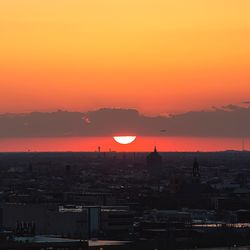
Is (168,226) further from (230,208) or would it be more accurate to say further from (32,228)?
(230,208)

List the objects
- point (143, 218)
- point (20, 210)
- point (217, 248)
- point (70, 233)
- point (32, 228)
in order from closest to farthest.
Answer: point (217, 248), point (32, 228), point (70, 233), point (20, 210), point (143, 218)

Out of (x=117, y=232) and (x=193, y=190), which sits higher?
(x=193, y=190)

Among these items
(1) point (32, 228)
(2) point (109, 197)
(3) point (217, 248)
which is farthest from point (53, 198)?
(3) point (217, 248)

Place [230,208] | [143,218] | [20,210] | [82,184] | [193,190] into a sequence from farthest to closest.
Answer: [82,184] < [193,190] < [230,208] < [143,218] < [20,210]

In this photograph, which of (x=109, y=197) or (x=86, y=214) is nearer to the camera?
(x=86, y=214)

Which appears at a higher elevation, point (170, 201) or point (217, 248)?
point (170, 201)

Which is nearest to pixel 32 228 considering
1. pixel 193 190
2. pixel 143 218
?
pixel 143 218

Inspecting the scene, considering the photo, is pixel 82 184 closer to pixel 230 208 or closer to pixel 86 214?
pixel 230 208

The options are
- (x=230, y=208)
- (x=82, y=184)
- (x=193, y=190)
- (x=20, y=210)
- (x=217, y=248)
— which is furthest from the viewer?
(x=82, y=184)

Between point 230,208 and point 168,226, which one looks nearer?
point 168,226

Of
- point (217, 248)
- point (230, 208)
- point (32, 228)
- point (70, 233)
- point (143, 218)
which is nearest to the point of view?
point (217, 248)
